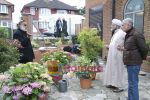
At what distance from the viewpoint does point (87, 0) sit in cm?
1664

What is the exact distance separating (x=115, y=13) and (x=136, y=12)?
61.9 inches

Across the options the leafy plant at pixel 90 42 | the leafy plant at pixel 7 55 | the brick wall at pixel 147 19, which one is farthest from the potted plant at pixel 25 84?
the brick wall at pixel 147 19

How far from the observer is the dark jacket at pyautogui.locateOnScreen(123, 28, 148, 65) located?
20.0 feet

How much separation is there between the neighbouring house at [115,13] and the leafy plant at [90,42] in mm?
2214

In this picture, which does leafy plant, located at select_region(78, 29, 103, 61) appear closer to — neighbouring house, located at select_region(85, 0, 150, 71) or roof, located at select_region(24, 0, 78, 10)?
neighbouring house, located at select_region(85, 0, 150, 71)

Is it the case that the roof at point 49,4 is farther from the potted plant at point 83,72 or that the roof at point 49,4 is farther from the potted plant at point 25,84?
the potted plant at point 25,84

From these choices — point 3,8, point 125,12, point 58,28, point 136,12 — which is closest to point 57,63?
point 136,12

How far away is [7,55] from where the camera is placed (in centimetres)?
780

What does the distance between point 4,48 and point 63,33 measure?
45.2ft

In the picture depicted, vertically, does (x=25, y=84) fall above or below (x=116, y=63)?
below

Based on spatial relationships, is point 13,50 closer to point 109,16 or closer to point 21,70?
point 21,70

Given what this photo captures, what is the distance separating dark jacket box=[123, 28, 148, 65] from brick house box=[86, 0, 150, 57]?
4192mm

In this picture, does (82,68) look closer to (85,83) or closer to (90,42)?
(85,83)

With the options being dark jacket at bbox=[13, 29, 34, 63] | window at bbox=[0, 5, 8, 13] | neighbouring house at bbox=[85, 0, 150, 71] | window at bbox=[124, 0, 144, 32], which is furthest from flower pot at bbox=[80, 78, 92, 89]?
window at bbox=[0, 5, 8, 13]
